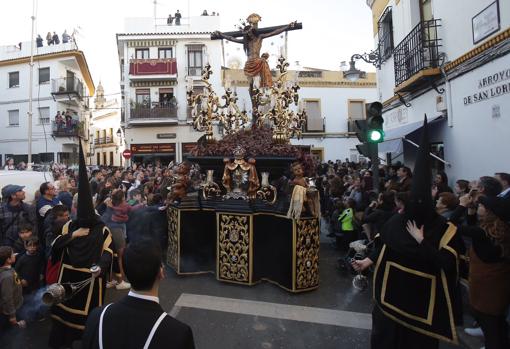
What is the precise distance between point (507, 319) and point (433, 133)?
747 cm

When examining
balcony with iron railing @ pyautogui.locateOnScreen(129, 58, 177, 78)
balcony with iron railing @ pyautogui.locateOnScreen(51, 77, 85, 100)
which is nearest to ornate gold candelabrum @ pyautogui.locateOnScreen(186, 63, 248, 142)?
balcony with iron railing @ pyautogui.locateOnScreen(129, 58, 177, 78)

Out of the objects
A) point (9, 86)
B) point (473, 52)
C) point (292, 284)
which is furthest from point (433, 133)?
point (9, 86)

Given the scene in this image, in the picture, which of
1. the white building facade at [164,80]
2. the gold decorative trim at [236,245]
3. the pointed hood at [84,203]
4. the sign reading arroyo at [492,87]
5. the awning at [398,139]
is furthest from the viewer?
the white building facade at [164,80]

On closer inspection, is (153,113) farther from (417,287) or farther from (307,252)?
(417,287)

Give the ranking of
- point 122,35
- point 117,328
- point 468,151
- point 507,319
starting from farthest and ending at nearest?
point 122,35 → point 468,151 → point 507,319 → point 117,328

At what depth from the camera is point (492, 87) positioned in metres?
7.45

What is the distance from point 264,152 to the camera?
249 inches

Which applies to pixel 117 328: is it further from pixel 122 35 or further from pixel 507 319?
pixel 122 35

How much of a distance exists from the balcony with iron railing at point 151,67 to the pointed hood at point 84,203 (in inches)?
1017

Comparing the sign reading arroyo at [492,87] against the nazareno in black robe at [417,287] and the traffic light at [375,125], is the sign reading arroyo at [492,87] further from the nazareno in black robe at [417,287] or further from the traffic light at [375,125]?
the nazareno in black robe at [417,287]

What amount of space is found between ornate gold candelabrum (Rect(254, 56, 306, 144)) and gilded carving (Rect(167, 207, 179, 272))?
7.37ft

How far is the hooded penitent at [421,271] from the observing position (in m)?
3.19

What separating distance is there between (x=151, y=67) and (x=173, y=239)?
2415cm

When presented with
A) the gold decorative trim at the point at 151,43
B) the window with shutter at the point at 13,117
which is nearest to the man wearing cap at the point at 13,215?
the gold decorative trim at the point at 151,43
